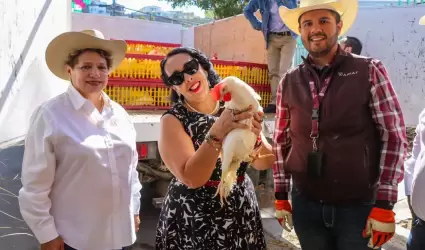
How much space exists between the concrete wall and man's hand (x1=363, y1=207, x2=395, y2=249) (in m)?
3.92

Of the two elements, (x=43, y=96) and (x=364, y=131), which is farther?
(x=43, y=96)

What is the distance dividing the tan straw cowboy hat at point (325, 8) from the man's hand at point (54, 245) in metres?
1.72

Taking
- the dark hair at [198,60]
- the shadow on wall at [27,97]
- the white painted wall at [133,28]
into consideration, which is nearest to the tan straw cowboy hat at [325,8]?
the dark hair at [198,60]

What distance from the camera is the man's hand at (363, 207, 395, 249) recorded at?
1.91 m

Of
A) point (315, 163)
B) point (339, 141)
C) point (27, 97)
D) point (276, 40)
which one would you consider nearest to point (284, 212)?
point (315, 163)

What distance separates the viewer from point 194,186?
1.89 metres

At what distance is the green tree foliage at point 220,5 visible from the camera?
1506 cm

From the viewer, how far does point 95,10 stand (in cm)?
1681

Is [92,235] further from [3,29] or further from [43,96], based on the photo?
[43,96]

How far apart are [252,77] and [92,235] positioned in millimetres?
3144

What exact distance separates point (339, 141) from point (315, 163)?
17 cm

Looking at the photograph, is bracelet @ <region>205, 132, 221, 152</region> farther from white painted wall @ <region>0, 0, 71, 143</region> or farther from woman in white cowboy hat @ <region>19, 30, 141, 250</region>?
white painted wall @ <region>0, 0, 71, 143</region>

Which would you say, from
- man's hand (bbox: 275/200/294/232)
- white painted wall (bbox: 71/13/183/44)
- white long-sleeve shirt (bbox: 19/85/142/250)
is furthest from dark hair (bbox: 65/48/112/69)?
white painted wall (bbox: 71/13/183/44)

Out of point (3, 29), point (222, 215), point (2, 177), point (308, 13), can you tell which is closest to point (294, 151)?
point (222, 215)
